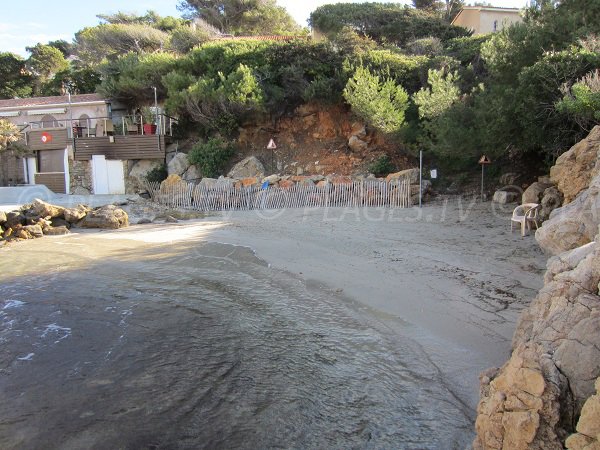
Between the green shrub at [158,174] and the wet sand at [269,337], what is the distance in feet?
42.1

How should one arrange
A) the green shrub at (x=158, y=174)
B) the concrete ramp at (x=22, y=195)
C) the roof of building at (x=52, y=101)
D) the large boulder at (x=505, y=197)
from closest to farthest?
the large boulder at (x=505, y=197) → the concrete ramp at (x=22, y=195) → the green shrub at (x=158, y=174) → the roof of building at (x=52, y=101)

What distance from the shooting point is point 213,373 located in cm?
546

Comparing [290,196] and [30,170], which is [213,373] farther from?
[30,170]

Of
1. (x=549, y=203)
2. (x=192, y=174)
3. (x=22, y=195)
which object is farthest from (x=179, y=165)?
(x=549, y=203)

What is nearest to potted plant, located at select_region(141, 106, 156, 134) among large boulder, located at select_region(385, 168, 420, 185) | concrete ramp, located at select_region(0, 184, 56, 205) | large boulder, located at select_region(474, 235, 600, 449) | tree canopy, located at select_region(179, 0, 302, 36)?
concrete ramp, located at select_region(0, 184, 56, 205)

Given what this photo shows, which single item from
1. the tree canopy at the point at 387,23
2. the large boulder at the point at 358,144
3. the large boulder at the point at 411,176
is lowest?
the large boulder at the point at 411,176

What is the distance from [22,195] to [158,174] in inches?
276

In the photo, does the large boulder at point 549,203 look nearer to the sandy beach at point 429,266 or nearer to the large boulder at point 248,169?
the sandy beach at point 429,266

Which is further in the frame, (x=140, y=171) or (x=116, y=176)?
(x=116, y=176)

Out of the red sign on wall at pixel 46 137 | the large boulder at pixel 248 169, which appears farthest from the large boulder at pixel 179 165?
the red sign on wall at pixel 46 137

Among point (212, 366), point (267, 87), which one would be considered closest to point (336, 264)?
point (212, 366)

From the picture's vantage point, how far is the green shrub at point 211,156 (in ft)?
77.0

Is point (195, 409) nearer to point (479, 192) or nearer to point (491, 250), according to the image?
point (491, 250)

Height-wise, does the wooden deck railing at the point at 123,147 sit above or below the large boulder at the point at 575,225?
above
